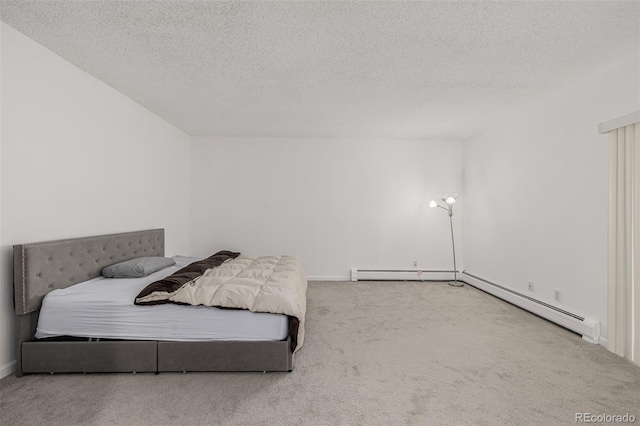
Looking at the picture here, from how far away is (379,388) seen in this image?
213 centimetres

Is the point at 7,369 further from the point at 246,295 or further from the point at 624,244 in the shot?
the point at 624,244

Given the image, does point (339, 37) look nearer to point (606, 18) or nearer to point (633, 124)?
point (606, 18)

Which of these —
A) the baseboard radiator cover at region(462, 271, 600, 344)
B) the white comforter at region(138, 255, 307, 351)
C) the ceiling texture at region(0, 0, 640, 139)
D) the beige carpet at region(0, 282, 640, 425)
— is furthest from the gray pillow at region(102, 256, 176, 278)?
the baseboard radiator cover at region(462, 271, 600, 344)

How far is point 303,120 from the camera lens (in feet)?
15.0

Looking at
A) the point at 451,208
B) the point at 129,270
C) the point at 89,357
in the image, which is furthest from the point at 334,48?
the point at 451,208

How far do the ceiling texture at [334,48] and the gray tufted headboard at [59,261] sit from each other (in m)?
1.69

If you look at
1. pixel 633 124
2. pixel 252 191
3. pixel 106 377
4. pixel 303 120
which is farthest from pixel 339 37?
pixel 252 191

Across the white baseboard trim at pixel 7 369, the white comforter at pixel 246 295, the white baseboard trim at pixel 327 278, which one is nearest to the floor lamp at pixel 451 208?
the white baseboard trim at pixel 327 278

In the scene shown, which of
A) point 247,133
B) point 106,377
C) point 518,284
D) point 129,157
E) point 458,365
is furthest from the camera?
point 247,133

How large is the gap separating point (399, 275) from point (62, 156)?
497cm

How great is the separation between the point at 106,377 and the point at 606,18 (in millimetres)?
4424

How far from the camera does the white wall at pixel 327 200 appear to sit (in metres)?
5.55

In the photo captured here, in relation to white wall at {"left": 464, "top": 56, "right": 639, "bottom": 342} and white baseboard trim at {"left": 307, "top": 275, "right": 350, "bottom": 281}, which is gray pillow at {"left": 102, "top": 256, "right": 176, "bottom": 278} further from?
white wall at {"left": 464, "top": 56, "right": 639, "bottom": 342}

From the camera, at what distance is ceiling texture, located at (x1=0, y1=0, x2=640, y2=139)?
2.07 m
